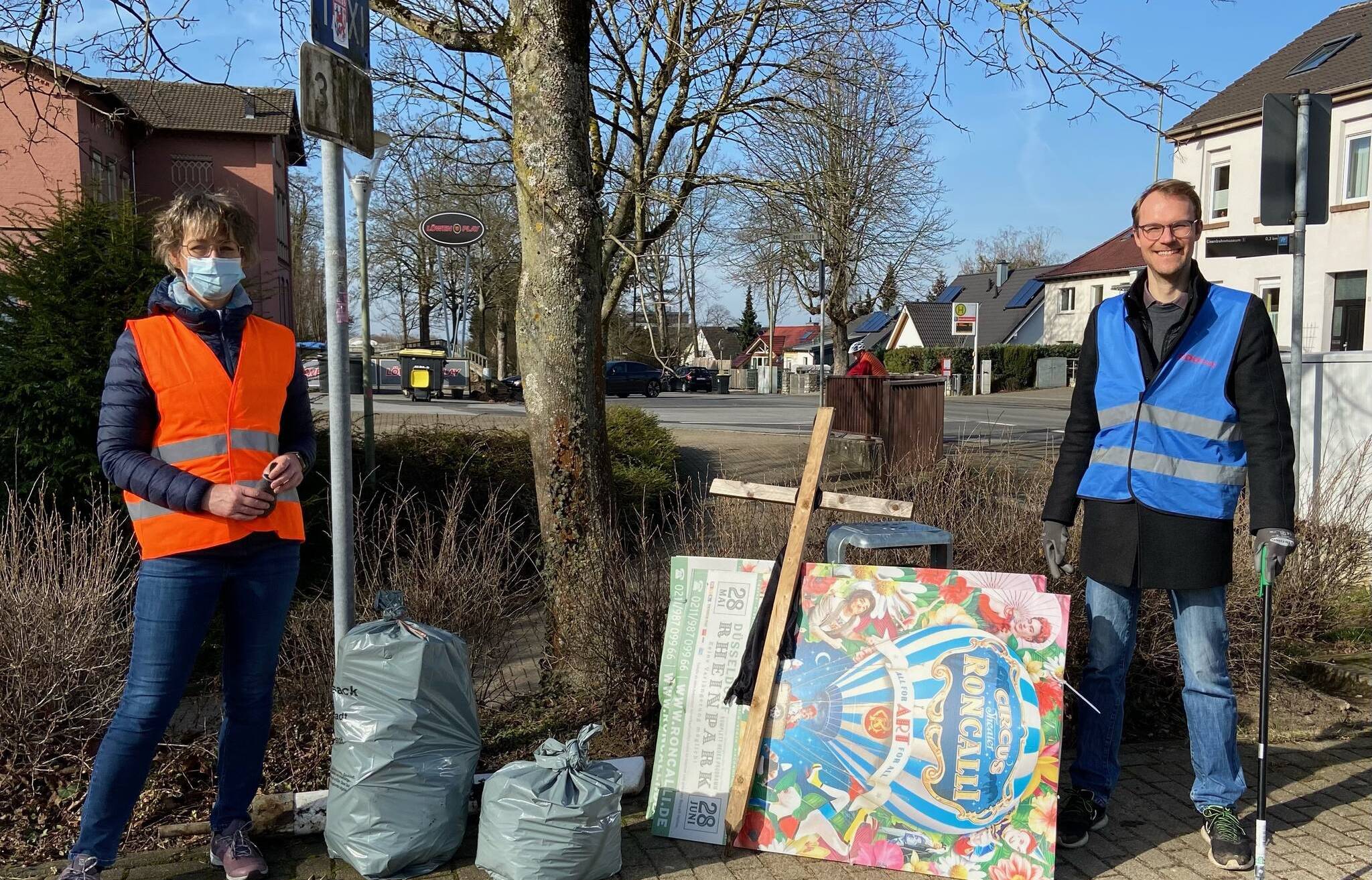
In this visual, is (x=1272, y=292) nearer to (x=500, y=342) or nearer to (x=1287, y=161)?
(x=1287, y=161)

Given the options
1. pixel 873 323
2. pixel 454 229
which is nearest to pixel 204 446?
pixel 454 229

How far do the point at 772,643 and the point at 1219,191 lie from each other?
3117 cm

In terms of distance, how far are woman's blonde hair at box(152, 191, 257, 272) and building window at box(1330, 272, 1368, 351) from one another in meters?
28.0

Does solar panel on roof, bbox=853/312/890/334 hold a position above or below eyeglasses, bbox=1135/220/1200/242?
above

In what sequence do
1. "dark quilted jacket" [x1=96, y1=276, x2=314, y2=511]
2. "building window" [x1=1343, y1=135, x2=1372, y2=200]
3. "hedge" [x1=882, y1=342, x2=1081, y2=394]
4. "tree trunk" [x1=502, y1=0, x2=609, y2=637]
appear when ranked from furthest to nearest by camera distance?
"hedge" [x1=882, y1=342, x2=1081, y2=394]
"building window" [x1=1343, y1=135, x2=1372, y2=200]
"tree trunk" [x1=502, y1=0, x2=609, y2=637]
"dark quilted jacket" [x1=96, y1=276, x2=314, y2=511]

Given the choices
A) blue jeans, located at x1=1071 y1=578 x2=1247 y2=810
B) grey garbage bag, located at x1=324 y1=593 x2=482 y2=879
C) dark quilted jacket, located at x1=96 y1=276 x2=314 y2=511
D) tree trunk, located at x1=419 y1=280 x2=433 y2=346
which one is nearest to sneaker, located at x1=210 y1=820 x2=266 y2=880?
grey garbage bag, located at x1=324 y1=593 x2=482 y2=879

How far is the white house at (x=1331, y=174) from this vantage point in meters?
25.5

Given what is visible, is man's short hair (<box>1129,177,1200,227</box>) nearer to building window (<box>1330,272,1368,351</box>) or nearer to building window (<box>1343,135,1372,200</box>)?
building window (<box>1330,272,1368,351</box>)

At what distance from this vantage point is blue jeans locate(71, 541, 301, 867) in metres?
2.94

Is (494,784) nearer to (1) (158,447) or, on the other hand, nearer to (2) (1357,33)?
(1) (158,447)

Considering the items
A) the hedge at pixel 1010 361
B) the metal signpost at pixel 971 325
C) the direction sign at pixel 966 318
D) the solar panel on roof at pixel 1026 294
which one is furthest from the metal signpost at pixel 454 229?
the solar panel on roof at pixel 1026 294

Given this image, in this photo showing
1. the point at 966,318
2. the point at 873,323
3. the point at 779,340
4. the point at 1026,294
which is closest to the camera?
the point at 966,318

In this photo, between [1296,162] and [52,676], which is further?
[1296,162]

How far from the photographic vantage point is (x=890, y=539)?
382 cm
